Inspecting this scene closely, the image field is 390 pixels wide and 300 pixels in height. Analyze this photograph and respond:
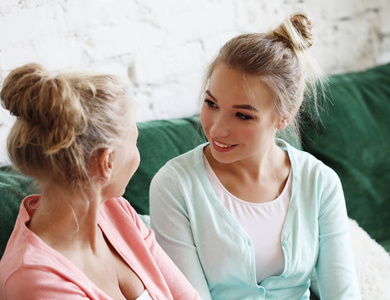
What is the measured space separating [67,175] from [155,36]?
112 centimetres

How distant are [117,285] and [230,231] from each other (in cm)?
42

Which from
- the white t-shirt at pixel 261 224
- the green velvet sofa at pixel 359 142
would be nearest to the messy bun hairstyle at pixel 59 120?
the white t-shirt at pixel 261 224

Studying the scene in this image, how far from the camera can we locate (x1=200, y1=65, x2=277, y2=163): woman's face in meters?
1.45

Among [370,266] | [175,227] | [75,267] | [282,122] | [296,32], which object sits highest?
[296,32]

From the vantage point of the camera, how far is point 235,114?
4.81ft

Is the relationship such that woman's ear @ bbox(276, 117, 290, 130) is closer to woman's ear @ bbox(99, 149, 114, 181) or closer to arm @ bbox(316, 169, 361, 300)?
arm @ bbox(316, 169, 361, 300)

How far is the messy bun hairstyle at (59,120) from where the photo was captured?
1022 millimetres

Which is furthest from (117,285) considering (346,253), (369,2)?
(369,2)

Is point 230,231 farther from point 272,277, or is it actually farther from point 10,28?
point 10,28

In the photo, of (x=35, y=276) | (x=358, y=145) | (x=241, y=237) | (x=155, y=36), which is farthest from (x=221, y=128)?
(x=358, y=145)

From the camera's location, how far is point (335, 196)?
1649mm

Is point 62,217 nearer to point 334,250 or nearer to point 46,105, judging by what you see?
point 46,105

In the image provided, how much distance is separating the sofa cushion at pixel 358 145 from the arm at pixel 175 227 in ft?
2.90

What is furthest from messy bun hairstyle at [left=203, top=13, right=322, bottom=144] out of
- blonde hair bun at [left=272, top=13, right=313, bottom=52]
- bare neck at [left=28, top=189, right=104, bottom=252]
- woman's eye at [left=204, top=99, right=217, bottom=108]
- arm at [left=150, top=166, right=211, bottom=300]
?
bare neck at [left=28, top=189, right=104, bottom=252]
